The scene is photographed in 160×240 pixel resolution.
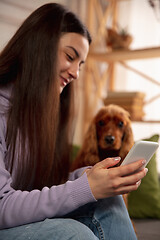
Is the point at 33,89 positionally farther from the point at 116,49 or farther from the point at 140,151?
the point at 116,49

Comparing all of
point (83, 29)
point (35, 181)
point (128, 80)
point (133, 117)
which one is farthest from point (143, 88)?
point (35, 181)

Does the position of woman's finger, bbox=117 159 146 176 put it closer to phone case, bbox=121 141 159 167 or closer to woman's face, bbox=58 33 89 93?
phone case, bbox=121 141 159 167

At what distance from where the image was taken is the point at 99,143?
58.0 inches

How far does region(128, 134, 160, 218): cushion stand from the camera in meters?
1.54

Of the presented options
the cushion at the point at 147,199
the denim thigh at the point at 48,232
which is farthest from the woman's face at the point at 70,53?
the cushion at the point at 147,199

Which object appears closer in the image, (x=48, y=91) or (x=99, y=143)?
(x=48, y=91)

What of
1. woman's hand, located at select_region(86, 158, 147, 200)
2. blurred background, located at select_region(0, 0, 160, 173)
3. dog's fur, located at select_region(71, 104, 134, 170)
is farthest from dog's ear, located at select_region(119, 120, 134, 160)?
blurred background, located at select_region(0, 0, 160, 173)

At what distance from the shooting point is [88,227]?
3.16 feet

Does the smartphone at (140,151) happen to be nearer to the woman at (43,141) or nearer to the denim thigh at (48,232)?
the woman at (43,141)

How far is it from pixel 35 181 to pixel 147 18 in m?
1.98

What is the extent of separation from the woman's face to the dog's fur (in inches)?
14.9

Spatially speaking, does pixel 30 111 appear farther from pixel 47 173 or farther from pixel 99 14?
pixel 99 14

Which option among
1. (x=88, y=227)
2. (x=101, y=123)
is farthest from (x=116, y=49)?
(x=88, y=227)

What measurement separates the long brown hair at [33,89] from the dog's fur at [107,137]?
39 centimetres
